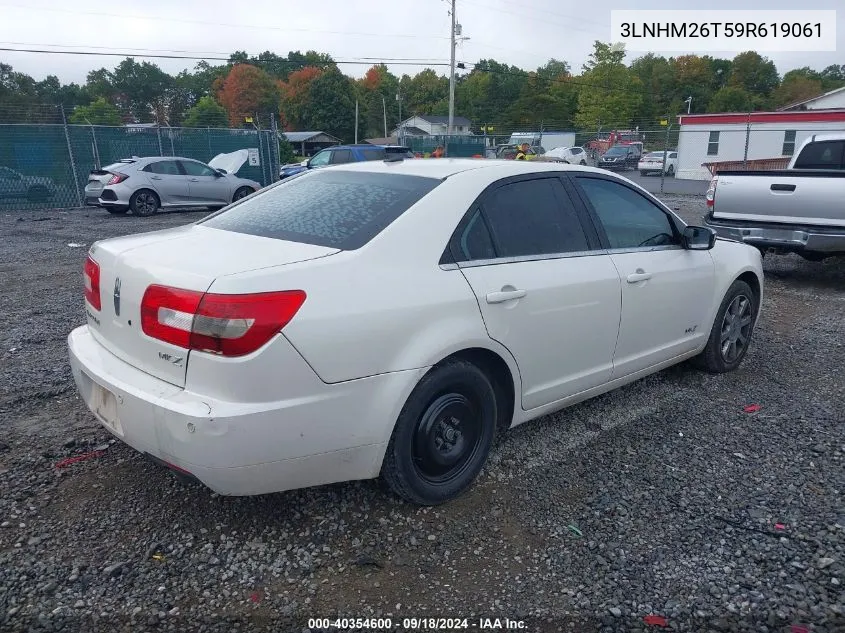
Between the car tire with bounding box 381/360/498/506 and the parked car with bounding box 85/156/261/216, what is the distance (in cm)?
1293

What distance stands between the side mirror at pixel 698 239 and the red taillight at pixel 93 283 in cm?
340

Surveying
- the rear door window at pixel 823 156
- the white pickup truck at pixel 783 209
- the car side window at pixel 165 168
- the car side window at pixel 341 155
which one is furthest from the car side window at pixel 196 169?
the rear door window at pixel 823 156

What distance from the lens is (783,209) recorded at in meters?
7.49

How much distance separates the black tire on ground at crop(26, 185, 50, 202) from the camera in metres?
16.2

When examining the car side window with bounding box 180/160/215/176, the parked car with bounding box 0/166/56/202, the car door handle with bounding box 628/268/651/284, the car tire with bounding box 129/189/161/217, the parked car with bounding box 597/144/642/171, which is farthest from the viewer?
the parked car with bounding box 597/144/642/171

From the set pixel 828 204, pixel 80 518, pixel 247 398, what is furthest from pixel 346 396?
pixel 828 204

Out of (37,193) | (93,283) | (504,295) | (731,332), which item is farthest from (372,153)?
(504,295)

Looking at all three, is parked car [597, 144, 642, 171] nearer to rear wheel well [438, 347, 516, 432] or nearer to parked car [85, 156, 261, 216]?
parked car [85, 156, 261, 216]

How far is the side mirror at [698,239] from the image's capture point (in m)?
4.25

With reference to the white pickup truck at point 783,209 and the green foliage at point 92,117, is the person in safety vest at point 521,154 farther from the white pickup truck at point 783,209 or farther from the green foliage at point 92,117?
the green foliage at point 92,117

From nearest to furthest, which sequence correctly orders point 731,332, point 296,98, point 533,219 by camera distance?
point 533,219
point 731,332
point 296,98

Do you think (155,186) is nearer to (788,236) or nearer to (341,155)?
(341,155)

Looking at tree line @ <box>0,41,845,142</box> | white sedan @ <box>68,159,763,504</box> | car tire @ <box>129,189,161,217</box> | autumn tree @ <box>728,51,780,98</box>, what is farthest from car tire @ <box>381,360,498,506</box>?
autumn tree @ <box>728,51,780,98</box>

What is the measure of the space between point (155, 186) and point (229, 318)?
14.1m
